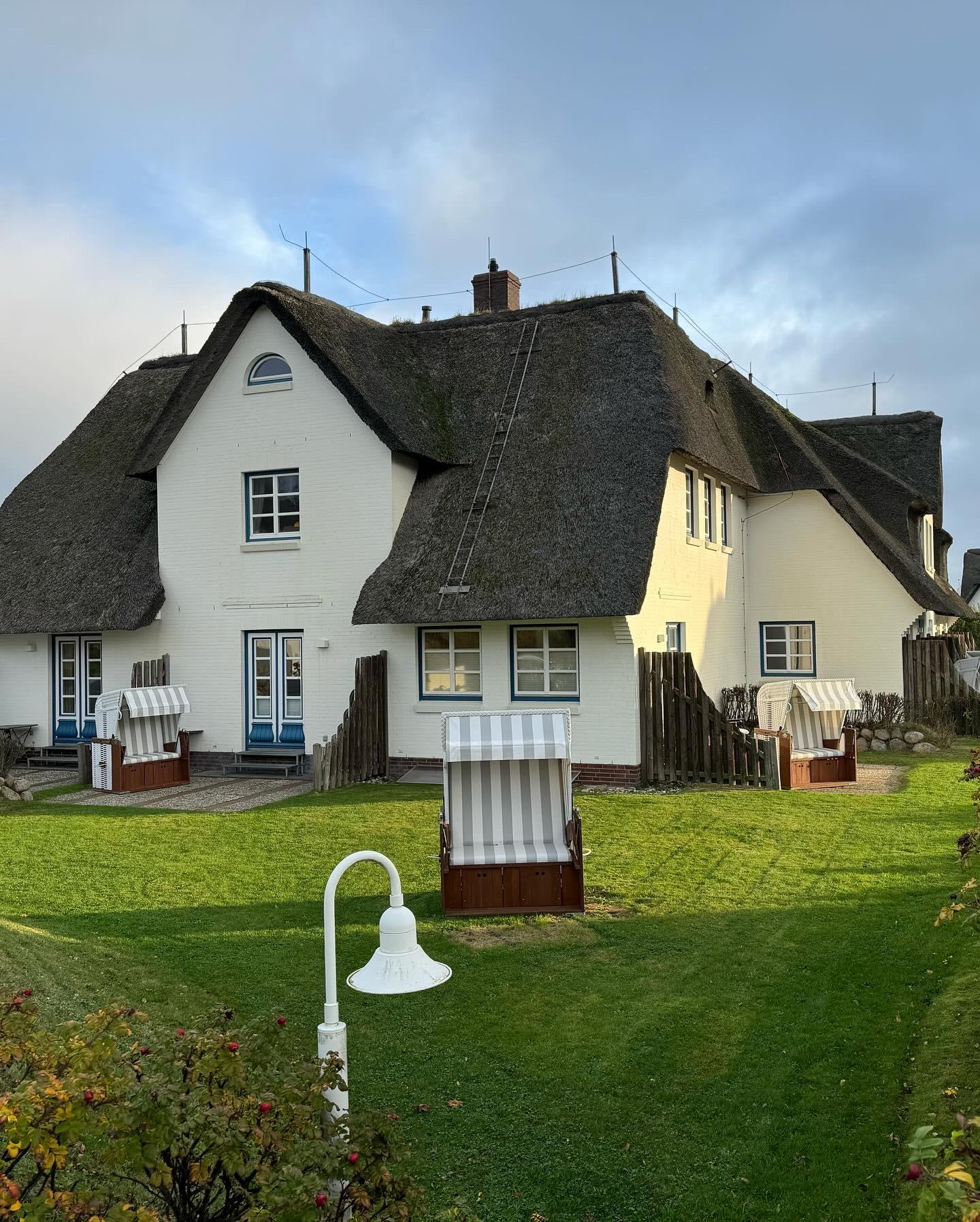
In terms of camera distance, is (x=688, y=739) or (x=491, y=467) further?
(x=491, y=467)

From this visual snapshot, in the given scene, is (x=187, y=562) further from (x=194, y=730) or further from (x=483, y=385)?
(x=483, y=385)

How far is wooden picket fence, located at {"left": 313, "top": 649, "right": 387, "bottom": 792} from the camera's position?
54.6ft

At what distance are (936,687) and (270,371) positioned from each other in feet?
48.0

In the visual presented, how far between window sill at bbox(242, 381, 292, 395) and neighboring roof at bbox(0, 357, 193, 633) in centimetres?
353

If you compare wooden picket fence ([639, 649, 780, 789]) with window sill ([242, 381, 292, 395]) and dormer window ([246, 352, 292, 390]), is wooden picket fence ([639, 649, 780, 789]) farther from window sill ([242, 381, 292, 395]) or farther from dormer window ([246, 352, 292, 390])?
dormer window ([246, 352, 292, 390])

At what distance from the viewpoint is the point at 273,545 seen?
1873 cm

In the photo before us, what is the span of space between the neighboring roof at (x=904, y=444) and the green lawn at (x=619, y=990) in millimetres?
15603

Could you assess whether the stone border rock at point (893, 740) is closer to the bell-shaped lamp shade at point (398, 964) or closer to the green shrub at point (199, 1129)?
the bell-shaped lamp shade at point (398, 964)

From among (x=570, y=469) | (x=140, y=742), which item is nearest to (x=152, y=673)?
(x=140, y=742)

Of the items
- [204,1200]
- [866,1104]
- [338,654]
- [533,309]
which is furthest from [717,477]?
[204,1200]

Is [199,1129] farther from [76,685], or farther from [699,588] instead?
[76,685]

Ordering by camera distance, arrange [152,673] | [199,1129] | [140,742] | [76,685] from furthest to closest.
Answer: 1. [76,685]
2. [152,673]
3. [140,742]
4. [199,1129]

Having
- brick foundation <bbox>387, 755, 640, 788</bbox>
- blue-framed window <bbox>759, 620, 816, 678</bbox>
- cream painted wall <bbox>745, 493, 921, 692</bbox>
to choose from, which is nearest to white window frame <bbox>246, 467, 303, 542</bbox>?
brick foundation <bbox>387, 755, 640, 788</bbox>

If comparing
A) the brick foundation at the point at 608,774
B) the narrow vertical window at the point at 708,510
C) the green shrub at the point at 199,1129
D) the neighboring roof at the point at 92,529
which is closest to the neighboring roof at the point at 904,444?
the narrow vertical window at the point at 708,510
